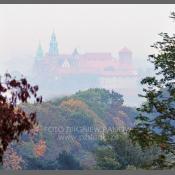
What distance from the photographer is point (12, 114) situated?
9.37 feet

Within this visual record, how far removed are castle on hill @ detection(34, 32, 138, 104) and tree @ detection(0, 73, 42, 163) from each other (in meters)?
50.9

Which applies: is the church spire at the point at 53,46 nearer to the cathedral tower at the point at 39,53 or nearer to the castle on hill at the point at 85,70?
the castle on hill at the point at 85,70

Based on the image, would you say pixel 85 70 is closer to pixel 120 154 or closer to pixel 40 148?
pixel 40 148

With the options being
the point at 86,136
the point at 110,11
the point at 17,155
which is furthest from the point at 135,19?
the point at 17,155

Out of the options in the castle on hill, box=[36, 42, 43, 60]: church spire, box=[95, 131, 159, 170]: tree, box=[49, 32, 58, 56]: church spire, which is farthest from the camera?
box=[36, 42, 43, 60]: church spire

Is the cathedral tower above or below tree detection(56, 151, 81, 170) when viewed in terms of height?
above

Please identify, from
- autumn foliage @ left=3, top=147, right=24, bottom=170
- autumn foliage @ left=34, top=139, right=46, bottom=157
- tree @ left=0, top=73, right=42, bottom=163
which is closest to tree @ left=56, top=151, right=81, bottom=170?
autumn foliage @ left=3, top=147, right=24, bottom=170

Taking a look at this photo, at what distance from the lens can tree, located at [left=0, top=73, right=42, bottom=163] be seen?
9.29 ft

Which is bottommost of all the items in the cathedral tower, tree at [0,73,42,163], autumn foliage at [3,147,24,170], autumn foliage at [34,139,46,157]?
autumn foliage at [3,147,24,170]

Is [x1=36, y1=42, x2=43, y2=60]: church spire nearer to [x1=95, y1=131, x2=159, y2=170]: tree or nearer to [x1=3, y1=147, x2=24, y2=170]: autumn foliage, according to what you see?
[x1=3, y1=147, x2=24, y2=170]: autumn foliage

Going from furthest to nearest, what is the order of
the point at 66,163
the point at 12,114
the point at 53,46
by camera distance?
the point at 53,46
the point at 66,163
the point at 12,114

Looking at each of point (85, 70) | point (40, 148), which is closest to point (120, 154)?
point (40, 148)

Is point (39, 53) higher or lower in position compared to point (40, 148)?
higher

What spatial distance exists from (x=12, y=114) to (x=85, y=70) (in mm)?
56737
